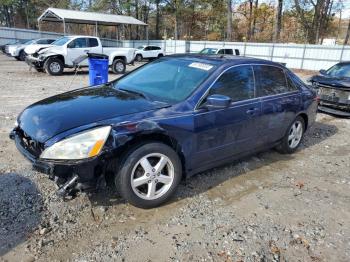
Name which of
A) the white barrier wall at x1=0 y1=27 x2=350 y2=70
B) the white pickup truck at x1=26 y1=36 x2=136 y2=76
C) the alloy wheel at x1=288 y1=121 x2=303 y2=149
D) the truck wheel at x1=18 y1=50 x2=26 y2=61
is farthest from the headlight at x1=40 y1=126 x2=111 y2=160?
the white barrier wall at x1=0 y1=27 x2=350 y2=70

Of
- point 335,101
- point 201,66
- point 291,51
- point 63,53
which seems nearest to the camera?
point 201,66

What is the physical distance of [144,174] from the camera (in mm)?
3281

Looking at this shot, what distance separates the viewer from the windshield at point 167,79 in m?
3.78

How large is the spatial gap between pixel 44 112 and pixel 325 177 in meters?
3.95

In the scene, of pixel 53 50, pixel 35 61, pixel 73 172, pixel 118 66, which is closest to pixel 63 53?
pixel 53 50

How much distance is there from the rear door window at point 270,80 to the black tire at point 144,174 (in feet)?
5.86

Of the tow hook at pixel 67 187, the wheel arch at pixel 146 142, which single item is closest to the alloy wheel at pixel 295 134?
the wheel arch at pixel 146 142

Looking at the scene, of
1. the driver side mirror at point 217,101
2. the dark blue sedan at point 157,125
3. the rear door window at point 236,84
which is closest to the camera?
the dark blue sedan at point 157,125

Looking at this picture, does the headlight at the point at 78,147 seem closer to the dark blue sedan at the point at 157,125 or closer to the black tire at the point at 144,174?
the dark blue sedan at the point at 157,125

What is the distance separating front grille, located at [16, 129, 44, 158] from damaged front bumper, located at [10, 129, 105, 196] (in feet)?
0.21

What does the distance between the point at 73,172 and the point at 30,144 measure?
2.27ft

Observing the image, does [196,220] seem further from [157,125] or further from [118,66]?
[118,66]

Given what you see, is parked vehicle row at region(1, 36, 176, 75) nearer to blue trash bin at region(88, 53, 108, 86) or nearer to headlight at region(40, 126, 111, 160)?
blue trash bin at region(88, 53, 108, 86)

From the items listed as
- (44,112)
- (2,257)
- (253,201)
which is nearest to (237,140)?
(253,201)
